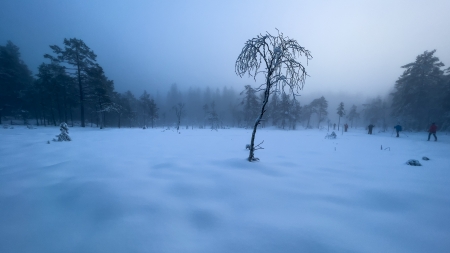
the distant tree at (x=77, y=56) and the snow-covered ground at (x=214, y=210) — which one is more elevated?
the distant tree at (x=77, y=56)

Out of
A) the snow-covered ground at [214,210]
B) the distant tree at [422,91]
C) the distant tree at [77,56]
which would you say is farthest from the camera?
the distant tree at [422,91]

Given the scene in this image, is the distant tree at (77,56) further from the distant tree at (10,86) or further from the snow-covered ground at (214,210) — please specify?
the snow-covered ground at (214,210)

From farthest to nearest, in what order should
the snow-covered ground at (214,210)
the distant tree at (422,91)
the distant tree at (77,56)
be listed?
1. the distant tree at (422,91)
2. the distant tree at (77,56)
3. the snow-covered ground at (214,210)

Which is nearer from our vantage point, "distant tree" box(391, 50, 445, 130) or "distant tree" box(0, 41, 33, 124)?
"distant tree" box(0, 41, 33, 124)

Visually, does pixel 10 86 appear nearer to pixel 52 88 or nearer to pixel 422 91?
pixel 52 88

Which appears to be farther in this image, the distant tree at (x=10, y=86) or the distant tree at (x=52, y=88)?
the distant tree at (x=52, y=88)

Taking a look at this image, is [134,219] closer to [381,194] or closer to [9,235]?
[9,235]

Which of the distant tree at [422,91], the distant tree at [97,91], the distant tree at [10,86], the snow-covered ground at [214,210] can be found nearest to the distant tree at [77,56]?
the distant tree at [97,91]

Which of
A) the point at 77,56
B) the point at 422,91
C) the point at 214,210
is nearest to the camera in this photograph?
the point at 214,210

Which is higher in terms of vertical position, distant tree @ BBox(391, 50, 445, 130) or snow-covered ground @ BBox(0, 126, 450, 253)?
distant tree @ BBox(391, 50, 445, 130)

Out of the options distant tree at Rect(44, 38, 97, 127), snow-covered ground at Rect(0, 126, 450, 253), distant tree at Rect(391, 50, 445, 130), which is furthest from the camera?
distant tree at Rect(391, 50, 445, 130)

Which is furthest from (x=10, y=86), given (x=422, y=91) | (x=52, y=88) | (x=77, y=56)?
(x=422, y=91)

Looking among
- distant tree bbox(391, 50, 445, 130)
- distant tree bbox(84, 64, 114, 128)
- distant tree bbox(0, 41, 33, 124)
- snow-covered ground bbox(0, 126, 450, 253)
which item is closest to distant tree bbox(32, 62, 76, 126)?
distant tree bbox(0, 41, 33, 124)

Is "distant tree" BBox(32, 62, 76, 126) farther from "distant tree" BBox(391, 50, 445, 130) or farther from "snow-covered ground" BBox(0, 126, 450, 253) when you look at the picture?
"distant tree" BBox(391, 50, 445, 130)
